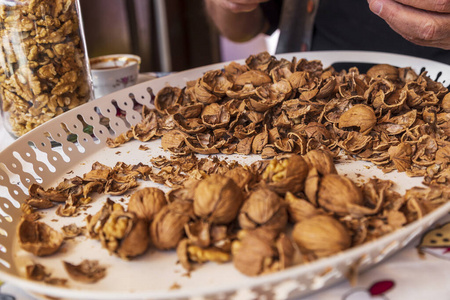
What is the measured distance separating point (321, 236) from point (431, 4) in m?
0.54

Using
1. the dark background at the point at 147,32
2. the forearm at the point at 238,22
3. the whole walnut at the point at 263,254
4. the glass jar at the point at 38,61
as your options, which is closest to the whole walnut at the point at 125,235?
the whole walnut at the point at 263,254

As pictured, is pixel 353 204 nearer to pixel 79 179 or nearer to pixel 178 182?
pixel 178 182

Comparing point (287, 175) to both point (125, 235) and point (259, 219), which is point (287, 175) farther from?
point (125, 235)

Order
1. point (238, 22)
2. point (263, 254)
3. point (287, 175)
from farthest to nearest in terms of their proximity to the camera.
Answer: point (238, 22)
point (287, 175)
point (263, 254)

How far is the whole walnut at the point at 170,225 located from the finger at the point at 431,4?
560mm

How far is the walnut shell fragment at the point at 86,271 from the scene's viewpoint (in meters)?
0.50

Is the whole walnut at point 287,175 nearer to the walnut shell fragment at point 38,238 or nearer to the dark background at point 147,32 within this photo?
the walnut shell fragment at point 38,238

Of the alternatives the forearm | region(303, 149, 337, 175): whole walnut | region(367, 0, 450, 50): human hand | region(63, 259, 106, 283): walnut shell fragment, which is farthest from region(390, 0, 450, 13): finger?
the forearm

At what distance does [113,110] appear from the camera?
0.92 meters

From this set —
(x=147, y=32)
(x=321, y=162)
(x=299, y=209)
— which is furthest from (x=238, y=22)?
(x=299, y=209)

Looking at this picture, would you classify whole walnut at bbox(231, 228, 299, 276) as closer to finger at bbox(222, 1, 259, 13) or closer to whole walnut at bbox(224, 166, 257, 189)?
whole walnut at bbox(224, 166, 257, 189)

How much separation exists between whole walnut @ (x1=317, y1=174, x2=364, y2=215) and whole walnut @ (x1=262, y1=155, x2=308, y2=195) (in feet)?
0.10

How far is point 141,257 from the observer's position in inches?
21.4

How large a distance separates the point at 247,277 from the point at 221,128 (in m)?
0.39
